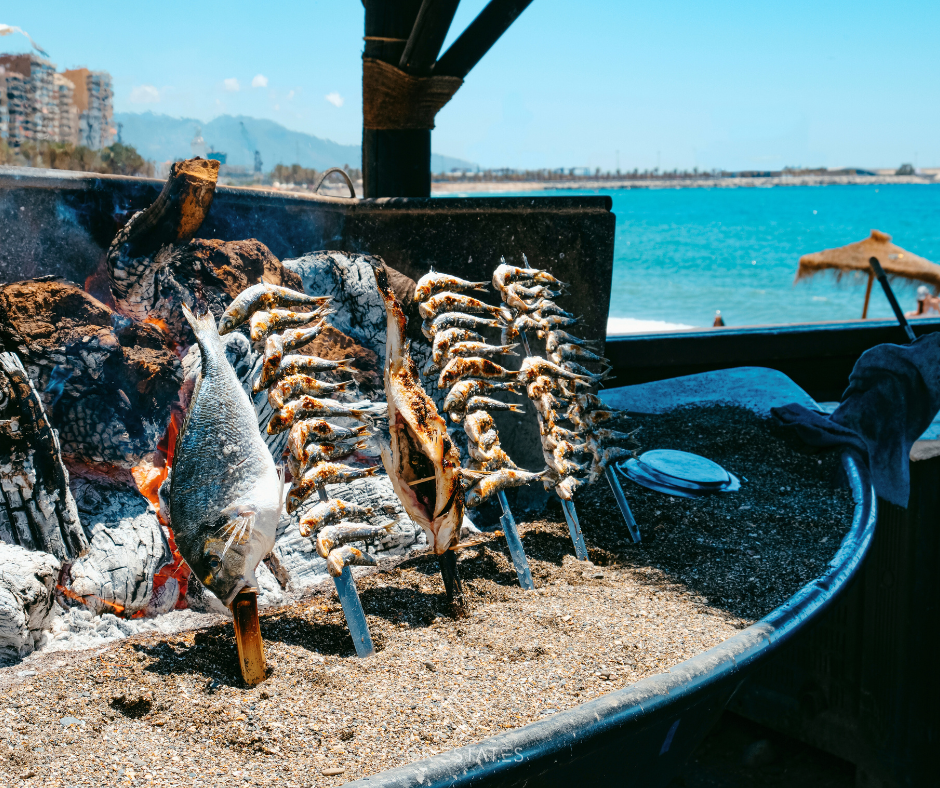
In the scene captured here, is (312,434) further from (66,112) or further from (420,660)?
(66,112)

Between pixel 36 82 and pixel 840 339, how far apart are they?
5.19 meters

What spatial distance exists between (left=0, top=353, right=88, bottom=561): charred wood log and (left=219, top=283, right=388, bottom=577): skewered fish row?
2.06 ft

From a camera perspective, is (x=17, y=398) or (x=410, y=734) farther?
(x=17, y=398)

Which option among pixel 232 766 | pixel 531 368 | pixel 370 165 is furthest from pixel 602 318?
pixel 232 766

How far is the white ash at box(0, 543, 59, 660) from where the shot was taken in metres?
2.05

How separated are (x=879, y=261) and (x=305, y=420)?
9.31 m

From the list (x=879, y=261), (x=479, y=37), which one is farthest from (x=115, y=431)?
(x=879, y=261)

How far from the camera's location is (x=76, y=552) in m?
2.30

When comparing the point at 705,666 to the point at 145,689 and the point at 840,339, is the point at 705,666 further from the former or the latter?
the point at 840,339

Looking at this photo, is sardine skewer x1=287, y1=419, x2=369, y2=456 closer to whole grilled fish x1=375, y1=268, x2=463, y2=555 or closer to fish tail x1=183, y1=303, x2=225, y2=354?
whole grilled fish x1=375, y1=268, x2=463, y2=555

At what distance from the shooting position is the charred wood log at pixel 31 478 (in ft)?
7.18

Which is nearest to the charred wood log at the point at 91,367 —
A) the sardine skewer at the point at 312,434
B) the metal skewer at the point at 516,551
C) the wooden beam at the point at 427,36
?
the sardine skewer at the point at 312,434

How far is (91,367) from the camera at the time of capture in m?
2.40

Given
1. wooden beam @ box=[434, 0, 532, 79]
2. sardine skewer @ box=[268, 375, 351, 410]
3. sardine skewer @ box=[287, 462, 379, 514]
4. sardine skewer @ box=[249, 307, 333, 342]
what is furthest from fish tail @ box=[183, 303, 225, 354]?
wooden beam @ box=[434, 0, 532, 79]
